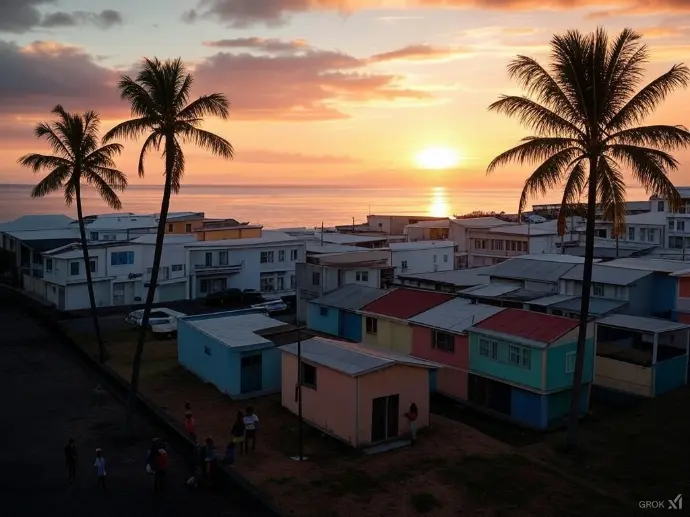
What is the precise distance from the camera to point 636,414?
26516mm

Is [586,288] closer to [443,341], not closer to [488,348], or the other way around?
[488,348]

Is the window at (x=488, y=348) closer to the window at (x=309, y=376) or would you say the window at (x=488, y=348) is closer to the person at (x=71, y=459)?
the window at (x=309, y=376)

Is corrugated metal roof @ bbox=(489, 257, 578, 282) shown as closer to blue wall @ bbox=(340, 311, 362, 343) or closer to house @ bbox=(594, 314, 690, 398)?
house @ bbox=(594, 314, 690, 398)

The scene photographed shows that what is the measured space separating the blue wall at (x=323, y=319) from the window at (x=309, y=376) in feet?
38.7

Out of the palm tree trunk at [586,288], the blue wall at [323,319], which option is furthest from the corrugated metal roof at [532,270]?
the palm tree trunk at [586,288]

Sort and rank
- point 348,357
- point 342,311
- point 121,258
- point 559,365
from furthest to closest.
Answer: point 121,258, point 342,311, point 559,365, point 348,357

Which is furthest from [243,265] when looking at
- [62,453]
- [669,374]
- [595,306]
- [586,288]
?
[586,288]

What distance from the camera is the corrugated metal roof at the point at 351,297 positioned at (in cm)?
3602

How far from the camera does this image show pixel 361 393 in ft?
74.6

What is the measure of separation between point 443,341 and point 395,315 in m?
3.27

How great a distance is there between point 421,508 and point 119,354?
899 inches

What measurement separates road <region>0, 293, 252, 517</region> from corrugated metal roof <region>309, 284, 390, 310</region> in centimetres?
1258

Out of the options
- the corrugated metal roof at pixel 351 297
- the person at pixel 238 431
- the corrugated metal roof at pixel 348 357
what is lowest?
the person at pixel 238 431

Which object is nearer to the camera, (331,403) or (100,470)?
(100,470)
